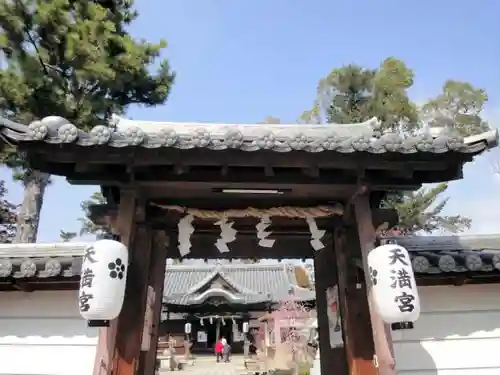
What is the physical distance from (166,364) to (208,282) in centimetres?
918

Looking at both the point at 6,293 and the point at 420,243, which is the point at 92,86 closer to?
the point at 6,293

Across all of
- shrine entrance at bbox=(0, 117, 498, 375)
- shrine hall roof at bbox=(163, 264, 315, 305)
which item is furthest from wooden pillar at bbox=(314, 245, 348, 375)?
shrine hall roof at bbox=(163, 264, 315, 305)

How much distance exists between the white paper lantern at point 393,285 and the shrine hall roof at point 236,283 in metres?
25.0

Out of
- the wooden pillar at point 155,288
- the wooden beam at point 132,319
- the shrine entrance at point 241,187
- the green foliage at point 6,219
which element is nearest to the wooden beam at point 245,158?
the shrine entrance at point 241,187

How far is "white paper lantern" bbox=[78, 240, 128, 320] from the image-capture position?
145 inches

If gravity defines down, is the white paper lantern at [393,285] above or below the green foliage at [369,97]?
below

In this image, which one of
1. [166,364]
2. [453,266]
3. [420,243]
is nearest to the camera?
[453,266]

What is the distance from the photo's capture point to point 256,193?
4473 millimetres

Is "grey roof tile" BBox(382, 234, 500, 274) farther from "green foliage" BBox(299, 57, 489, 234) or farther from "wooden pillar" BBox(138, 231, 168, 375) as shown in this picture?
"green foliage" BBox(299, 57, 489, 234)

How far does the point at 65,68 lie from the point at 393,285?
12041mm

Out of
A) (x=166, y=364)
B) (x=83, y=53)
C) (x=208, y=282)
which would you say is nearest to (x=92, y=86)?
(x=83, y=53)

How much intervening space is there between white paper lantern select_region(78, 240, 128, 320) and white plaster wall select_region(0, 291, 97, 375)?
125cm

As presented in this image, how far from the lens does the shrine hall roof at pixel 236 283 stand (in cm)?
3123

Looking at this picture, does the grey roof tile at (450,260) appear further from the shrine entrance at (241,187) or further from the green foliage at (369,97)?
the green foliage at (369,97)
